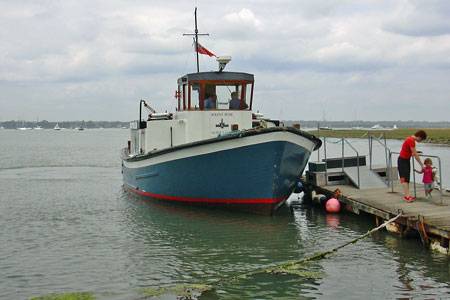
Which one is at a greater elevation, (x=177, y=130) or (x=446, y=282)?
(x=177, y=130)

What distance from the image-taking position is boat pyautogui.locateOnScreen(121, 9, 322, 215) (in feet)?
42.1

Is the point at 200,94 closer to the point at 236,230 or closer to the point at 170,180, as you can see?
the point at 170,180

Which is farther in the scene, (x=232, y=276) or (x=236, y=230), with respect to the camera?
(x=236, y=230)

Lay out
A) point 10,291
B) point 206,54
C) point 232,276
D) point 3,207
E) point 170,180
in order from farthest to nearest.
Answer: point 206,54, point 3,207, point 170,180, point 232,276, point 10,291

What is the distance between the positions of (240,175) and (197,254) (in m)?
3.33

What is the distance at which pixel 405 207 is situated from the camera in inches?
451

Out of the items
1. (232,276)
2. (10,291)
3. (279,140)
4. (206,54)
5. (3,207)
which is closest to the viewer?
→ (10,291)

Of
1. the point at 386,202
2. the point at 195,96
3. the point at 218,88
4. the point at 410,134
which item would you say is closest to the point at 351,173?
the point at 386,202

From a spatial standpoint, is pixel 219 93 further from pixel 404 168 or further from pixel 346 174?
pixel 404 168

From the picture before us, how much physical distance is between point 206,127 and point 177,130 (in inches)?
Answer: 46.6

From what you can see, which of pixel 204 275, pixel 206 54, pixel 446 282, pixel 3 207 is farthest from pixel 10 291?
pixel 206 54

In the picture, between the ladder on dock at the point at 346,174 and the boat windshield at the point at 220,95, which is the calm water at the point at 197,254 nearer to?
the ladder on dock at the point at 346,174

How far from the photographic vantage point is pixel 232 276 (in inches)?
349

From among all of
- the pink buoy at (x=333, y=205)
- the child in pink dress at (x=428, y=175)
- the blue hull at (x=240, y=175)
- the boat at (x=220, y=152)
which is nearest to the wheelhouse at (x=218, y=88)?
the boat at (x=220, y=152)
